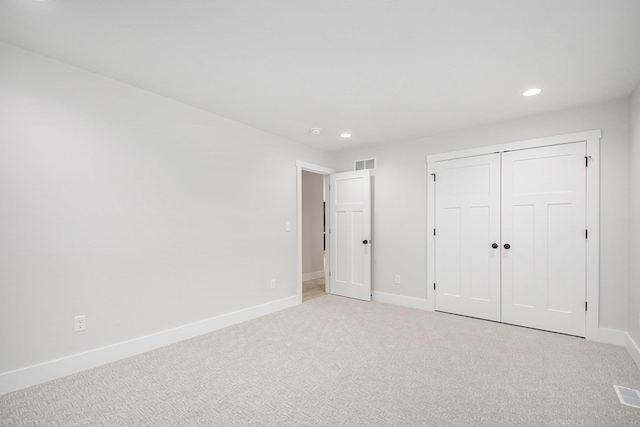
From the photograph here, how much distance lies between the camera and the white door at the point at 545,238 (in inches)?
125

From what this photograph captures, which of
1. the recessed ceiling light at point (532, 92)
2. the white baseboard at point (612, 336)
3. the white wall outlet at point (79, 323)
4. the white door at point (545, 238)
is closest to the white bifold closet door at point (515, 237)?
the white door at point (545, 238)

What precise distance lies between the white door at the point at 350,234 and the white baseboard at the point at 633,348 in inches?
113

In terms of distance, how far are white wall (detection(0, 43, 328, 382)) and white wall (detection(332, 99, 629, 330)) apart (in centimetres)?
206

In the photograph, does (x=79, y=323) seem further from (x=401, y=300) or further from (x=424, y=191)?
(x=424, y=191)

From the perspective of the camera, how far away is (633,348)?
2656 millimetres

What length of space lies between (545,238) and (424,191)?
153 cm

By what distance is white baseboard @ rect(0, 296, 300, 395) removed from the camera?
2125 mm

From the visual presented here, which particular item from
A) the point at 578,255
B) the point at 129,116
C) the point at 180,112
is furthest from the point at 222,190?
the point at 578,255

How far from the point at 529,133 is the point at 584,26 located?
5.97 ft

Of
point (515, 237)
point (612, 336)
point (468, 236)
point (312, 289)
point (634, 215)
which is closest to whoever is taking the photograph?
point (634, 215)

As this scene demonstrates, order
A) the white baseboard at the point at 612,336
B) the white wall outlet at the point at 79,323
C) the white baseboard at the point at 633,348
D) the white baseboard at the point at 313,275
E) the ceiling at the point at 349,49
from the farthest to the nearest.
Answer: the white baseboard at the point at 313,275 < the white baseboard at the point at 612,336 < the white baseboard at the point at 633,348 < the white wall outlet at the point at 79,323 < the ceiling at the point at 349,49

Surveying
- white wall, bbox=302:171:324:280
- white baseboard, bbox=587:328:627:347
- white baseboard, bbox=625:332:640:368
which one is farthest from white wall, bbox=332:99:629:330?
white wall, bbox=302:171:324:280

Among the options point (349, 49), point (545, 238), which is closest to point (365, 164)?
point (545, 238)

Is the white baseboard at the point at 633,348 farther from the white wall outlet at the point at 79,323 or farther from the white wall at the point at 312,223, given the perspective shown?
the white wall at the point at 312,223
